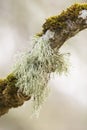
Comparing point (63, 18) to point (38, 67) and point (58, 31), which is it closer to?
point (58, 31)

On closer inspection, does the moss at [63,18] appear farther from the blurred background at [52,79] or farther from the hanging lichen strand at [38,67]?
the blurred background at [52,79]

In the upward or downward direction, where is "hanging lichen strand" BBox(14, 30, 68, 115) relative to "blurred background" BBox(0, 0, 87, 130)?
downward

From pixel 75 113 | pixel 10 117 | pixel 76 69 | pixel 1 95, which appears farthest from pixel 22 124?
pixel 1 95

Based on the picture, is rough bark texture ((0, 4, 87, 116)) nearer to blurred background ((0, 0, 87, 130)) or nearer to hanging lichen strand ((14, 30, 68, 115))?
hanging lichen strand ((14, 30, 68, 115))

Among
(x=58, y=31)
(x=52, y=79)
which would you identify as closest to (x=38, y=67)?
(x=58, y=31)

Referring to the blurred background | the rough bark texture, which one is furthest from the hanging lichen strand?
the blurred background

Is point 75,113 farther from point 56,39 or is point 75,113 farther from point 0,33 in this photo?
point 56,39

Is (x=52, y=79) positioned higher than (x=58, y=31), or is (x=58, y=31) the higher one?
(x=52, y=79)

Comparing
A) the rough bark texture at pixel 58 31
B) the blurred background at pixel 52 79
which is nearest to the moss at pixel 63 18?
the rough bark texture at pixel 58 31
